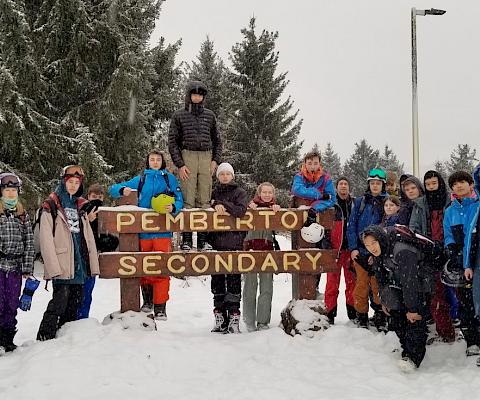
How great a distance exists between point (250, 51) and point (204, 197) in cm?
2086

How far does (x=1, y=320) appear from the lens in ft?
17.7

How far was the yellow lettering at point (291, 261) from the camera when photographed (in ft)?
20.0

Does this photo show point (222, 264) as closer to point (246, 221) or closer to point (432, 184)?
point (246, 221)

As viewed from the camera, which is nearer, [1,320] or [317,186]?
[1,320]

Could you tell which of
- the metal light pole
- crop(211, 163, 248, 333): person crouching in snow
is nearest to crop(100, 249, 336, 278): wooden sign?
crop(211, 163, 248, 333): person crouching in snow

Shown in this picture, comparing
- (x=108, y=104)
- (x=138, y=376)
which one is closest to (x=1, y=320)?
(x=138, y=376)

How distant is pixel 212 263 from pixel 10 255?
2272mm

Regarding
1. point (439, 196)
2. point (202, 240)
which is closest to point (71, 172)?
point (202, 240)

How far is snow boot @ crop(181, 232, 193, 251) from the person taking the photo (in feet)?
20.5

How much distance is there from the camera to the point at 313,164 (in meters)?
6.39

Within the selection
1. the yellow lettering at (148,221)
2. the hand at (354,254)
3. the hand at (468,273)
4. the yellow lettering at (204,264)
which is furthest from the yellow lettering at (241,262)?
the hand at (468,273)

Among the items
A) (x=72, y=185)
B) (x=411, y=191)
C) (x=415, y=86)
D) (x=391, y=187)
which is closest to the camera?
(x=72, y=185)

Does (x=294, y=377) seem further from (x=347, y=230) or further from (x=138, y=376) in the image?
(x=347, y=230)

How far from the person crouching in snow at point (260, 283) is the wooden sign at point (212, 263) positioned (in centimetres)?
31
